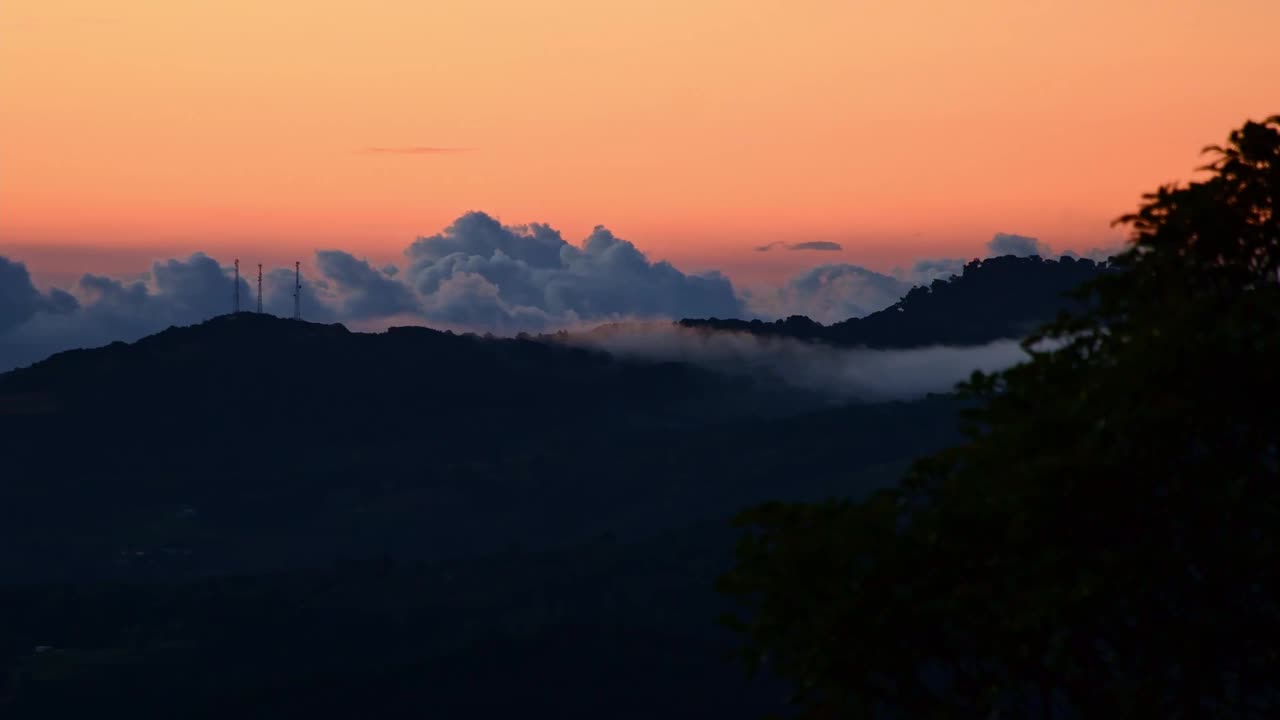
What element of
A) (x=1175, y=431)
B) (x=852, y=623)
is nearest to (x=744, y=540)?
(x=852, y=623)

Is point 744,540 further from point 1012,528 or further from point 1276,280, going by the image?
point 1276,280

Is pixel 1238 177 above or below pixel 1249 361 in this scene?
above

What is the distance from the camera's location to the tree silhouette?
32.9 meters

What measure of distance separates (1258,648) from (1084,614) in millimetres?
3252

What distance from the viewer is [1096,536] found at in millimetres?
33688

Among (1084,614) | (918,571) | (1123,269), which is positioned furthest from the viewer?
(1123,269)

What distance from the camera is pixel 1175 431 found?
3303cm

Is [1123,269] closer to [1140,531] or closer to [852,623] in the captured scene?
[1140,531]

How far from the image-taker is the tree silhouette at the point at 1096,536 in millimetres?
32875

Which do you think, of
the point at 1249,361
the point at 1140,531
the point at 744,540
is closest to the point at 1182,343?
the point at 1249,361

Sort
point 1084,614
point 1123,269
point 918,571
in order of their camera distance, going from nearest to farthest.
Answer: point 1084,614
point 918,571
point 1123,269

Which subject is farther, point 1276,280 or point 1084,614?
point 1276,280

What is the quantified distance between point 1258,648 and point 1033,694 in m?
4.44

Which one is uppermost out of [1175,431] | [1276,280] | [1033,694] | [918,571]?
[1276,280]
